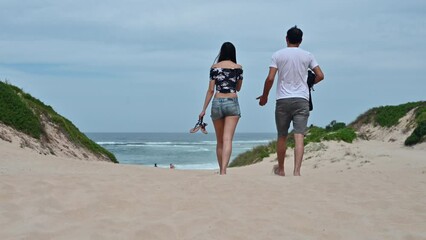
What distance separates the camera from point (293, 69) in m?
7.41

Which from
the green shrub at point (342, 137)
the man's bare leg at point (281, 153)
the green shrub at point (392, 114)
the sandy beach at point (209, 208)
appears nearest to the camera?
the sandy beach at point (209, 208)

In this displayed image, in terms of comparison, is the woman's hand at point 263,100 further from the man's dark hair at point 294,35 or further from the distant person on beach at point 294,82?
the man's dark hair at point 294,35

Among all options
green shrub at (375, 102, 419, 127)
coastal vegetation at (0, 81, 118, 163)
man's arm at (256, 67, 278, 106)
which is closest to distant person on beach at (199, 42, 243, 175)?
man's arm at (256, 67, 278, 106)

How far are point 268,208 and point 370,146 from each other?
509 inches

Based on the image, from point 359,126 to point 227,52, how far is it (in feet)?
59.5

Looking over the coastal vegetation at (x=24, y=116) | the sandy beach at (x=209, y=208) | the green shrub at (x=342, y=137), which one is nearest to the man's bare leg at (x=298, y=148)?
the sandy beach at (x=209, y=208)

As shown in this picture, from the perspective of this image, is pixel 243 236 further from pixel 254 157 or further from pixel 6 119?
pixel 254 157

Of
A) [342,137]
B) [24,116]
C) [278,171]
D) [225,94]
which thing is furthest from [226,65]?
[342,137]

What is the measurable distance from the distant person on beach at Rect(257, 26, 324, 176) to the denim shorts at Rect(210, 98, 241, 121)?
496 millimetres

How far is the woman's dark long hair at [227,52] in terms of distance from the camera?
296 inches

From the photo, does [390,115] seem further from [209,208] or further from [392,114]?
[209,208]

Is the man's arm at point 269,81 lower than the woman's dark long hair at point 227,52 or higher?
Answer: lower

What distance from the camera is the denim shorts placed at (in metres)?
7.42

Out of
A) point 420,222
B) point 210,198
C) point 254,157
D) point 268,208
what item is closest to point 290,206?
point 268,208
